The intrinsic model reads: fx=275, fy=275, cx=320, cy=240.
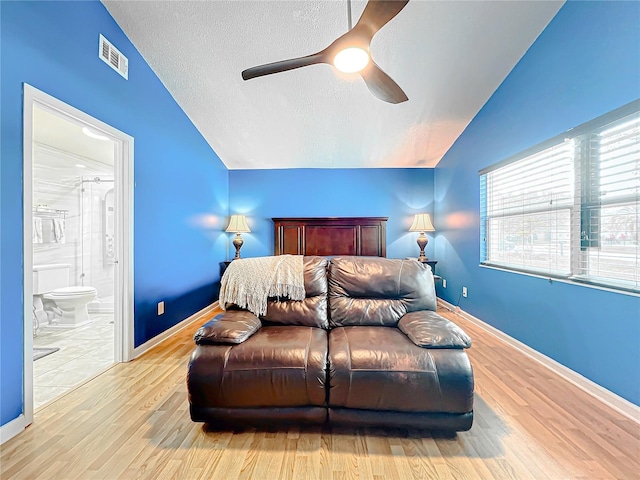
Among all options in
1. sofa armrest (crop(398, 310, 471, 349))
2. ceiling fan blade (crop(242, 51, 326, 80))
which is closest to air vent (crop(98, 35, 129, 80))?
ceiling fan blade (crop(242, 51, 326, 80))

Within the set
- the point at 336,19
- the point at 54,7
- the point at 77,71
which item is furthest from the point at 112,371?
the point at 336,19

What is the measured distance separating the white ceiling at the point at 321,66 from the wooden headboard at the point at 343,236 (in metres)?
1.17

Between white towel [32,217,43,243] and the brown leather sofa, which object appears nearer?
the brown leather sofa

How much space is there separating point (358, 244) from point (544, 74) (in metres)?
3.01

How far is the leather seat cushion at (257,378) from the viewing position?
147cm

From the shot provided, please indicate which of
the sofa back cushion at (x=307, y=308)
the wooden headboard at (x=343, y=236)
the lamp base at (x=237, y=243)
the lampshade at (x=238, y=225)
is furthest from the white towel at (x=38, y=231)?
the sofa back cushion at (x=307, y=308)

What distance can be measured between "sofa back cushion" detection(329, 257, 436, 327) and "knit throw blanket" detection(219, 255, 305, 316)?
1.01ft

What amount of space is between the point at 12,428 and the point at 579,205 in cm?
389

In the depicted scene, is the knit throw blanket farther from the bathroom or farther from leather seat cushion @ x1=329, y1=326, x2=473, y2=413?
the bathroom

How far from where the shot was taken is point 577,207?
2.10m

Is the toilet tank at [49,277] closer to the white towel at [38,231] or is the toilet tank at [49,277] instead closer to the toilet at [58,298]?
the toilet at [58,298]

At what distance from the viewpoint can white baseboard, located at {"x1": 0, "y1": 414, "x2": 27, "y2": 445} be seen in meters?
1.44

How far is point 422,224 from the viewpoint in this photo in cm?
428

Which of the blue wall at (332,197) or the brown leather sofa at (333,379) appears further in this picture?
the blue wall at (332,197)
